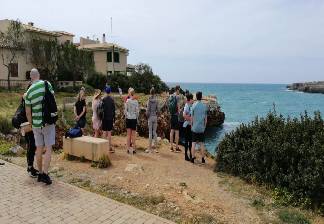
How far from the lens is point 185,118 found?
1198cm

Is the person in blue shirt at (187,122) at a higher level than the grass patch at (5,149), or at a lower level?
higher

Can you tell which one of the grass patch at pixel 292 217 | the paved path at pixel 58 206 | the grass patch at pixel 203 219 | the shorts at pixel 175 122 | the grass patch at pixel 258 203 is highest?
the shorts at pixel 175 122

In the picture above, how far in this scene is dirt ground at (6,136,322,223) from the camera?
728 cm

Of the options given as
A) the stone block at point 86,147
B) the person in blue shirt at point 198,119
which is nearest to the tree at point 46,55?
the stone block at point 86,147

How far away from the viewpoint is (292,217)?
7254 millimetres

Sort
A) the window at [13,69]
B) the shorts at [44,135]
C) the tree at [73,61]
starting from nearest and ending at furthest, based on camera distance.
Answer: the shorts at [44,135], the window at [13,69], the tree at [73,61]

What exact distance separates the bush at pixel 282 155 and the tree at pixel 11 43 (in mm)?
35027

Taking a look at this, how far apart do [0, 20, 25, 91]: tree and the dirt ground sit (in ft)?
108

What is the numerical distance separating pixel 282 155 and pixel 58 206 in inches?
200

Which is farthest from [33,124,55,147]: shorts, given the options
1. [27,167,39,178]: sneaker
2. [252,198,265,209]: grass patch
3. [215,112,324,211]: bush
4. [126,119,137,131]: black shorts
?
[215,112,324,211]: bush

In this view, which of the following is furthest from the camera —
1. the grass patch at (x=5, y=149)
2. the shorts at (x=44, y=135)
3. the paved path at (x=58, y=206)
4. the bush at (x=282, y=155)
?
the grass patch at (x=5, y=149)

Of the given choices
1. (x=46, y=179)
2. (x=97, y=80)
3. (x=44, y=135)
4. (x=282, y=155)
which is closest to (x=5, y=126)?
(x=46, y=179)

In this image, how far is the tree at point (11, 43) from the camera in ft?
134

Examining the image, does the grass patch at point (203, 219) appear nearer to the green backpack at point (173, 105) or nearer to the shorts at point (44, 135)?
the shorts at point (44, 135)
